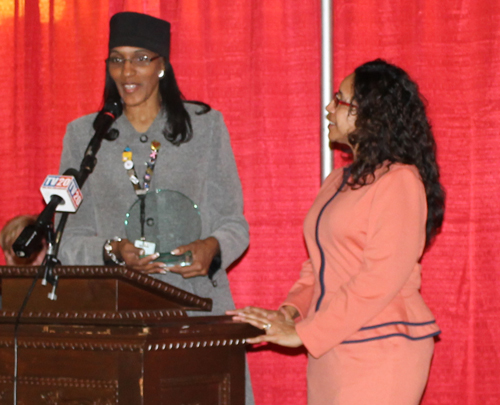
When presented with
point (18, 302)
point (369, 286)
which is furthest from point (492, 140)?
point (18, 302)

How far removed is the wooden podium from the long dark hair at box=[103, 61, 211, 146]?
2.69 feet

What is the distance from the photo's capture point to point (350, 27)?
2.92 meters

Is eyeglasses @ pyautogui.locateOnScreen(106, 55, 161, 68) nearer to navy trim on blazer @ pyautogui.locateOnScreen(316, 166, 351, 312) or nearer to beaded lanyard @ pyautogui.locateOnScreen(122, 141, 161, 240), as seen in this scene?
beaded lanyard @ pyautogui.locateOnScreen(122, 141, 161, 240)

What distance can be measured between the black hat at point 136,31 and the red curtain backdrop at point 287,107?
2.50 feet

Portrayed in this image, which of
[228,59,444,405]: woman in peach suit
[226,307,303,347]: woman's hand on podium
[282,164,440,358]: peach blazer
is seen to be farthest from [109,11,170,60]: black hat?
[226,307,303,347]: woman's hand on podium

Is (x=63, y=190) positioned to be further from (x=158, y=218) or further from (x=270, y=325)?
(x=270, y=325)

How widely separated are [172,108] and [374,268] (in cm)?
100

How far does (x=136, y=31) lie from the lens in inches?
89.7

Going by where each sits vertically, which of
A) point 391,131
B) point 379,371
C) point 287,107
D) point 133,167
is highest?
point 287,107

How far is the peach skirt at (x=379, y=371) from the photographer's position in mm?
1731

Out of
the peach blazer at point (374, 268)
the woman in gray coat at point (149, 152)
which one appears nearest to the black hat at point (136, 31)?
the woman in gray coat at point (149, 152)

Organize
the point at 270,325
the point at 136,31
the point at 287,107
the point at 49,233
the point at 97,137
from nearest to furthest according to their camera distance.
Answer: the point at 49,233, the point at 270,325, the point at 97,137, the point at 136,31, the point at 287,107

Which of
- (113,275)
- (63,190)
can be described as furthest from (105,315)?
(63,190)

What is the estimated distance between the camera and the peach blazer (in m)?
1.73
